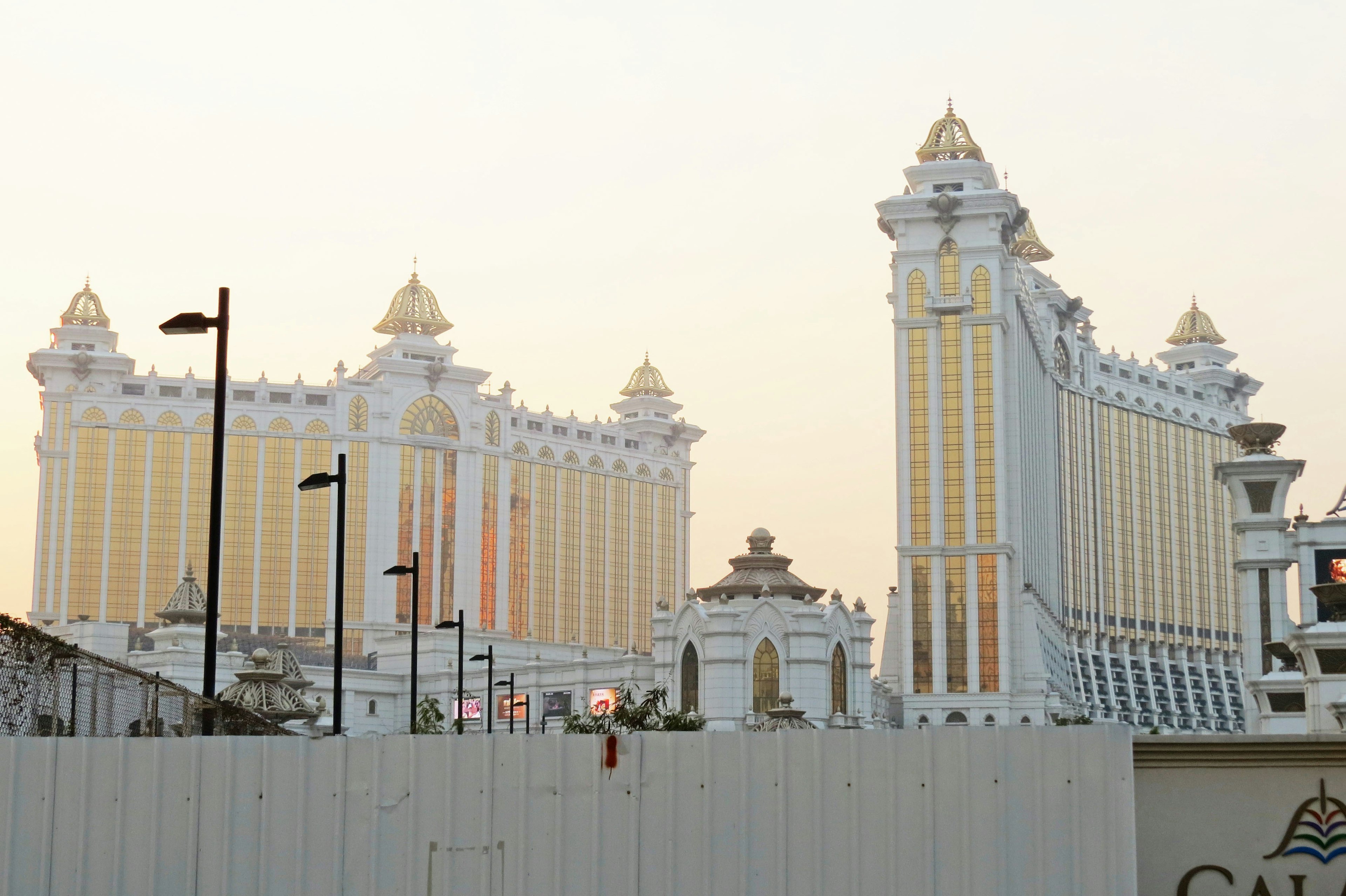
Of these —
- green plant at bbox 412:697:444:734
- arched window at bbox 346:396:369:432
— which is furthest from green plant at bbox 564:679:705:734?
arched window at bbox 346:396:369:432

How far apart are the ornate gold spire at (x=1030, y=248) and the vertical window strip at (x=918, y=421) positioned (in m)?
52.2

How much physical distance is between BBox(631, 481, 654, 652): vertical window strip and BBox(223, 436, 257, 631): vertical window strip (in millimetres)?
37831

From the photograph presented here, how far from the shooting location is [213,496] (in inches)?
806

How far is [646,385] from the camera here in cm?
17550

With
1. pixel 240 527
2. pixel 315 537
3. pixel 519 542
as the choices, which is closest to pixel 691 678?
pixel 315 537

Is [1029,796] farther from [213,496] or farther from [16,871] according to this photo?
[213,496]

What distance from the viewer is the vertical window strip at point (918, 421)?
417 feet

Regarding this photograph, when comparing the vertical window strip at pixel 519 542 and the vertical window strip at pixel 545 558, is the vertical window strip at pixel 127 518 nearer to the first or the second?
the vertical window strip at pixel 519 542

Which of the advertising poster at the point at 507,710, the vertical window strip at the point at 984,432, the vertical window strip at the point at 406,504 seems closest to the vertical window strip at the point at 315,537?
the vertical window strip at the point at 406,504

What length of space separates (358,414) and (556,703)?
54.5 meters

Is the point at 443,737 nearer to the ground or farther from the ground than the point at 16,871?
farther from the ground

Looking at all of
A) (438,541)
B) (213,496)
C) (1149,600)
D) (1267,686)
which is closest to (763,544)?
(1267,686)

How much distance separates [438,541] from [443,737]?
5307 inches

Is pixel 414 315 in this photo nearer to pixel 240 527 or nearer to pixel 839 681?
pixel 240 527
